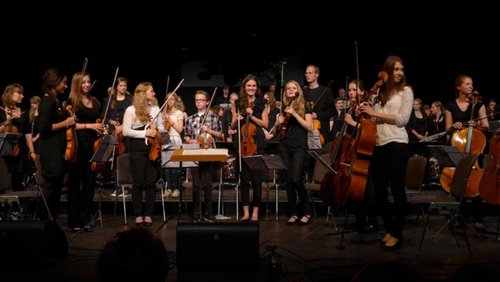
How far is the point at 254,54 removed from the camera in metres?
13.3

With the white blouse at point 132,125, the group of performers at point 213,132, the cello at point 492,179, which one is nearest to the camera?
the group of performers at point 213,132

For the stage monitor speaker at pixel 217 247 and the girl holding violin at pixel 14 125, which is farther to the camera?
A: the girl holding violin at pixel 14 125

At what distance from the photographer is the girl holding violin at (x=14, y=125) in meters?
7.26

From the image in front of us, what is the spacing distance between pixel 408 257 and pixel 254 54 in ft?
30.6

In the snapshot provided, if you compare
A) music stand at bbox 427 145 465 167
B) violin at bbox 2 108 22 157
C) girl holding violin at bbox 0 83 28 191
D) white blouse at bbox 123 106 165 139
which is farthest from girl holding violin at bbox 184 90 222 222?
music stand at bbox 427 145 465 167

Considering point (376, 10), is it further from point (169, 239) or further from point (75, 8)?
point (169, 239)

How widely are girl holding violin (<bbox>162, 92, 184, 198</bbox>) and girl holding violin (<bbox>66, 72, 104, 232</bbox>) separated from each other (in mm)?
1470

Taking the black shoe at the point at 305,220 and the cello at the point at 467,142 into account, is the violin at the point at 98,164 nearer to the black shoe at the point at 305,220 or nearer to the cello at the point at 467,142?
the black shoe at the point at 305,220

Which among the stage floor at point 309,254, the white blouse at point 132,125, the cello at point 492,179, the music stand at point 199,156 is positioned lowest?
the stage floor at point 309,254

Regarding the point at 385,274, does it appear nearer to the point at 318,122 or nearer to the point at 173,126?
the point at 318,122

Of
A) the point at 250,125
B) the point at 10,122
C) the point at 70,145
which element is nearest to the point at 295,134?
the point at 250,125

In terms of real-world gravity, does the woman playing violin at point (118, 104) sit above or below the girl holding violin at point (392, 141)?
above

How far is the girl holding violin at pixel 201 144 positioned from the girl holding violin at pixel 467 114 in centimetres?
302

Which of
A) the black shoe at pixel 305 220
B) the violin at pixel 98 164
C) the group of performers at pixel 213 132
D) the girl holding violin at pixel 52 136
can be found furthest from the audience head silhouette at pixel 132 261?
the black shoe at pixel 305 220
